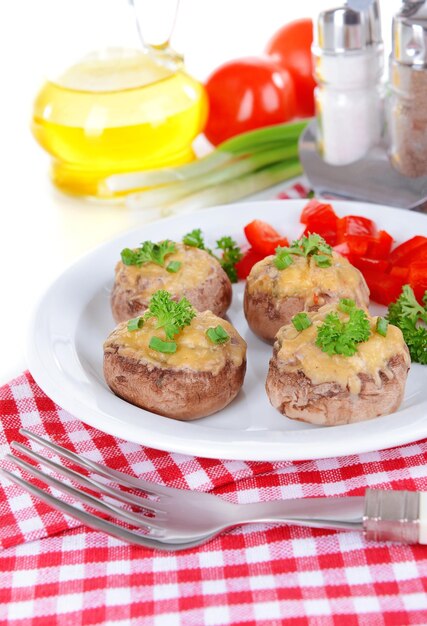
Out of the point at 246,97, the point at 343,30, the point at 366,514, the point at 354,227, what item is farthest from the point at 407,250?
the point at 246,97

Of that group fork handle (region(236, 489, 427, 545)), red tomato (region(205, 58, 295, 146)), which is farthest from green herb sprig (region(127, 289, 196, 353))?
red tomato (region(205, 58, 295, 146))

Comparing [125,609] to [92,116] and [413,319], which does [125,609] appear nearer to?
[413,319]

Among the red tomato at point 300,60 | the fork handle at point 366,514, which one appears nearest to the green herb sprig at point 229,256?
the fork handle at point 366,514

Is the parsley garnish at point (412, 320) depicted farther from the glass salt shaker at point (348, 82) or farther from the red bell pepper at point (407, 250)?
the glass salt shaker at point (348, 82)

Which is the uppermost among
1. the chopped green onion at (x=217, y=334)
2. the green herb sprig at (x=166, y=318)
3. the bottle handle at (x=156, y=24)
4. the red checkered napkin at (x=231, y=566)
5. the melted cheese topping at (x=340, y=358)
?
the bottle handle at (x=156, y=24)

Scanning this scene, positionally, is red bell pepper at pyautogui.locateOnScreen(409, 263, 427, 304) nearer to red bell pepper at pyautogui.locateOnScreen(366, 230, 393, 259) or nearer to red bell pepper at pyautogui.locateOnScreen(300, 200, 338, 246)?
red bell pepper at pyautogui.locateOnScreen(366, 230, 393, 259)

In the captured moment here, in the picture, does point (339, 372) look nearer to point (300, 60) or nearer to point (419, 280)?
point (419, 280)
